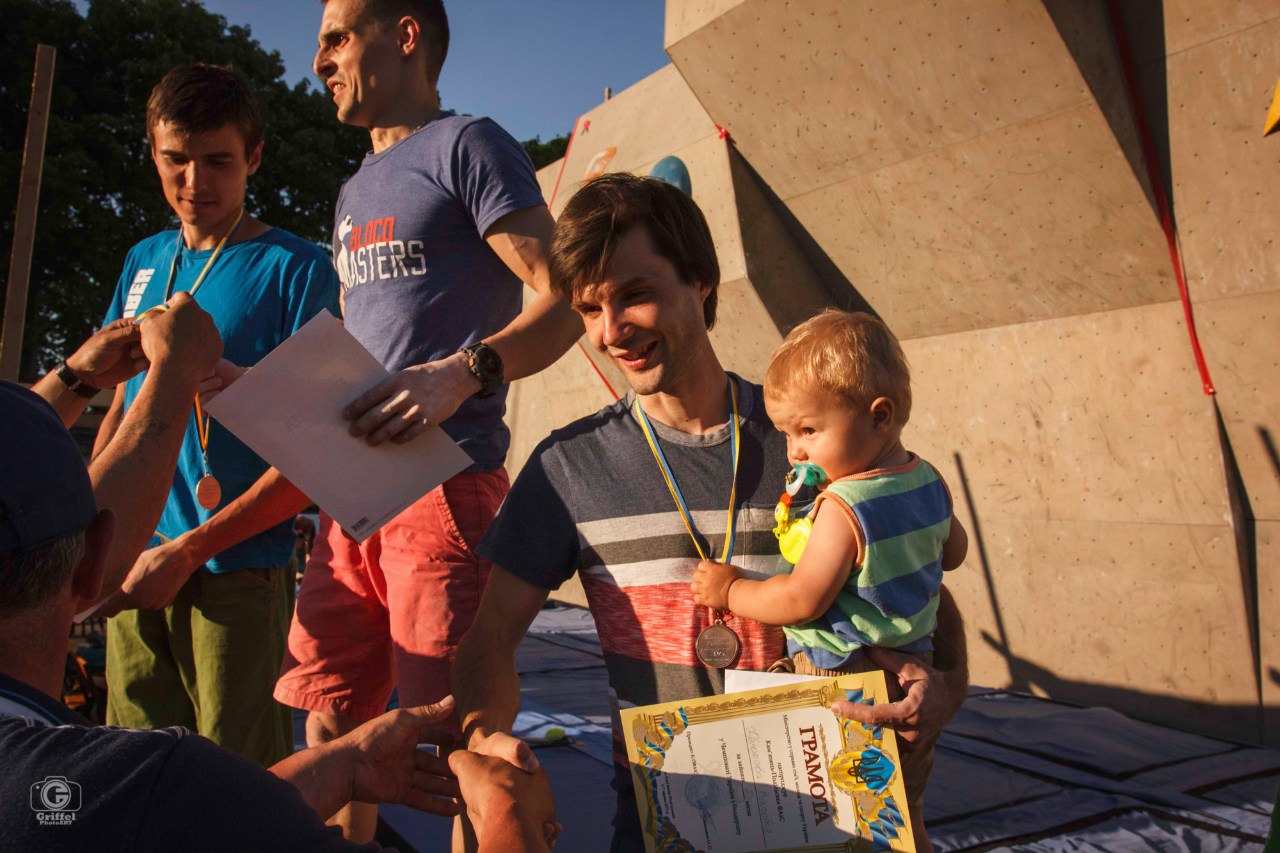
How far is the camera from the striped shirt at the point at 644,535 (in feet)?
5.39

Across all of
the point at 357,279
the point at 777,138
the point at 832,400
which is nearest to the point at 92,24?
the point at 777,138

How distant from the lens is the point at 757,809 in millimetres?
1385

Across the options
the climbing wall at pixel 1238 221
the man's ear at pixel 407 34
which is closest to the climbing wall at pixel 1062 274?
the climbing wall at pixel 1238 221

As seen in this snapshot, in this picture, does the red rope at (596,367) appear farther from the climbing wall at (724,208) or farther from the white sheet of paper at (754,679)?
the white sheet of paper at (754,679)

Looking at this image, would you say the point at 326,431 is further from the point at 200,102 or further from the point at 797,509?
the point at 200,102

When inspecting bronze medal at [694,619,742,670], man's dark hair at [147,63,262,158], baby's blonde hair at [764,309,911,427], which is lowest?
bronze medal at [694,619,742,670]

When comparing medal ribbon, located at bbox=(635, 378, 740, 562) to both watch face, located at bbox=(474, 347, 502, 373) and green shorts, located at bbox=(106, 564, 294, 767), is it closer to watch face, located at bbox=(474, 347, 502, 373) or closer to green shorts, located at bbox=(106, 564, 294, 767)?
watch face, located at bbox=(474, 347, 502, 373)

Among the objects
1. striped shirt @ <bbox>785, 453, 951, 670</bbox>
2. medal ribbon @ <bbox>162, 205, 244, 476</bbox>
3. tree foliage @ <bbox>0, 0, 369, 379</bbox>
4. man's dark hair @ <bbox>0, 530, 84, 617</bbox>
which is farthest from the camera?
tree foliage @ <bbox>0, 0, 369, 379</bbox>

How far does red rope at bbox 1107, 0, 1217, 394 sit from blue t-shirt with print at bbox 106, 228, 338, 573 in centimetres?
375

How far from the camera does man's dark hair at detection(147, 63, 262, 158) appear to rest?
2.45 metres

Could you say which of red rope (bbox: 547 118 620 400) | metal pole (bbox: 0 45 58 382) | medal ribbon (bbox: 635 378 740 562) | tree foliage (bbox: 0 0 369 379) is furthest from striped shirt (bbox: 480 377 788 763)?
tree foliage (bbox: 0 0 369 379)

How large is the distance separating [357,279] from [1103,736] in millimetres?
4144

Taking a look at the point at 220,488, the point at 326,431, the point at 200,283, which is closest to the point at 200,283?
the point at 200,283

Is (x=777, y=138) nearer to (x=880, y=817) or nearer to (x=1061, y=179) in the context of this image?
(x=1061, y=179)
